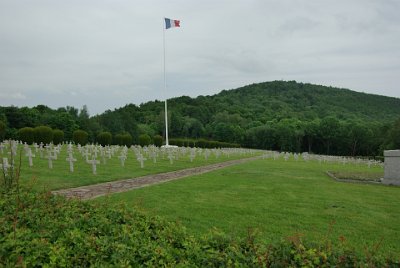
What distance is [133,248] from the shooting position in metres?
3.52

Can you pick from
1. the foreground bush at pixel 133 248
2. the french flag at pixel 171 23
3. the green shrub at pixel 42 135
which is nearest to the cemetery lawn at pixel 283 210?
the foreground bush at pixel 133 248

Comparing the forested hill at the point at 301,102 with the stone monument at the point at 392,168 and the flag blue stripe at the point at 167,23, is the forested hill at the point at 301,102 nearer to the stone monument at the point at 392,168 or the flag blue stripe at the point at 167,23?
the flag blue stripe at the point at 167,23

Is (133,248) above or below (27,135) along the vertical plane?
below

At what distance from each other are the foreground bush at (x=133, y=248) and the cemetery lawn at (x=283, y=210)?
837 mm

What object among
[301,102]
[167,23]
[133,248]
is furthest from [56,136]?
[301,102]

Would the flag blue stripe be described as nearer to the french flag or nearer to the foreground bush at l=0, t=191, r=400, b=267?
the french flag

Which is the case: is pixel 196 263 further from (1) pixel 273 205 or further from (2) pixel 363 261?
(1) pixel 273 205

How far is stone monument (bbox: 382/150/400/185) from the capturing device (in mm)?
13825

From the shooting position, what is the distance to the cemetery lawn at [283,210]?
5.92 meters

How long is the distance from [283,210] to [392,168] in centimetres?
856

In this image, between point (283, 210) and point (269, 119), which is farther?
point (269, 119)

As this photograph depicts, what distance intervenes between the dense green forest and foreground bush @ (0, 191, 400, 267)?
42598 mm

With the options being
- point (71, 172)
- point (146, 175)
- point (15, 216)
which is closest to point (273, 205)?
point (15, 216)

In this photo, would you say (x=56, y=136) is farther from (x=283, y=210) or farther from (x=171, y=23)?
(x=283, y=210)
